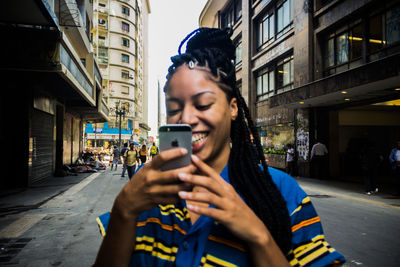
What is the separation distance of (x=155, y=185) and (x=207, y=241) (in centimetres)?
42

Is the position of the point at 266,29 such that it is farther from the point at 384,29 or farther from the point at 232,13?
the point at 384,29

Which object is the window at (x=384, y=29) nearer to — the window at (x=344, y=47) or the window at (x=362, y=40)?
the window at (x=362, y=40)

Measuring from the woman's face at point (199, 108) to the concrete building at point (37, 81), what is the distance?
730 cm

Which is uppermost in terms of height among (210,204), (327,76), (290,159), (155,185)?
(327,76)

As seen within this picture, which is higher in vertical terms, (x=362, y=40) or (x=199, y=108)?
(x=362, y=40)

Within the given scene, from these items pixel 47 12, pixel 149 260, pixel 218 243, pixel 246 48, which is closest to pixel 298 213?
pixel 218 243

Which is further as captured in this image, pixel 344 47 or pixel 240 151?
pixel 344 47

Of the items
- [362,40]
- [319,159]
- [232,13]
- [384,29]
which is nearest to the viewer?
[384,29]

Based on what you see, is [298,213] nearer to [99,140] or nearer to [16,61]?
[16,61]

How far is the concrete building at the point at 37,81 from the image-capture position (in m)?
7.88

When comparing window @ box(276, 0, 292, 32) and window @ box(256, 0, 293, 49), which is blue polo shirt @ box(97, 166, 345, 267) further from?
window @ box(276, 0, 292, 32)

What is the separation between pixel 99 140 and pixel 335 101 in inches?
1817

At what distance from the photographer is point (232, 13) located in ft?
87.7

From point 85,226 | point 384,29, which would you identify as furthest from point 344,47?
point 85,226
